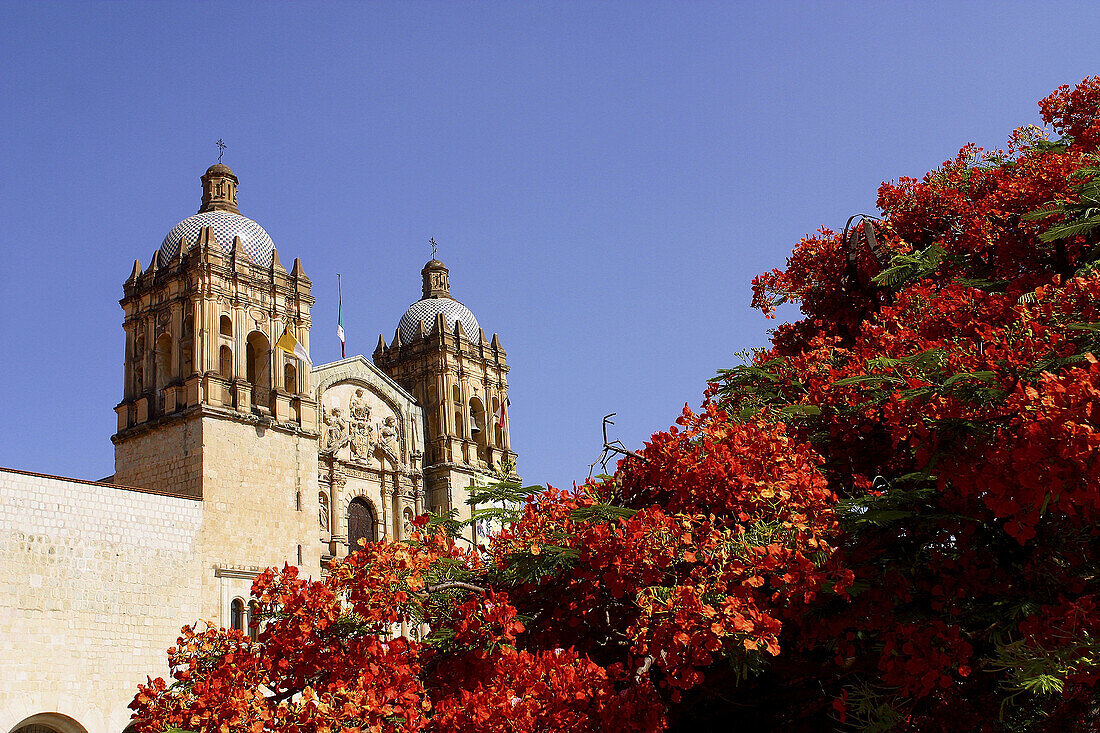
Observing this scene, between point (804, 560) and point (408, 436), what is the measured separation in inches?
998

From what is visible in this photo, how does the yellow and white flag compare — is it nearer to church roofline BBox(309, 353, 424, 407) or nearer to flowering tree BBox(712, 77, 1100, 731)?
church roofline BBox(309, 353, 424, 407)

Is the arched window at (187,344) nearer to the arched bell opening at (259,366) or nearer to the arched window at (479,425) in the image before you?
the arched bell opening at (259,366)

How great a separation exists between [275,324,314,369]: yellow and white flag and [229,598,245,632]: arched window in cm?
652

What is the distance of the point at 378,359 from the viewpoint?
34.0m

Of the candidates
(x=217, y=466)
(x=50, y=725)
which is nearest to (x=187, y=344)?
(x=217, y=466)

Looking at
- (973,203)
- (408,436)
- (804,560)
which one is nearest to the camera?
(804,560)

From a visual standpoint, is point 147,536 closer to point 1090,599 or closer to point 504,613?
point 504,613

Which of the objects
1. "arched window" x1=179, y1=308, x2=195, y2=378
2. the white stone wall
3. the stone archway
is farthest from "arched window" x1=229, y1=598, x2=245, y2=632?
"arched window" x1=179, y1=308, x2=195, y2=378

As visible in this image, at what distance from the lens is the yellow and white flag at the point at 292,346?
25.9m

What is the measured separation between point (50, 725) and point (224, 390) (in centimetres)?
848

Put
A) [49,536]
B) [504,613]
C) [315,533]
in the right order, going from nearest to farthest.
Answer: [504,613] → [49,536] → [315,533]

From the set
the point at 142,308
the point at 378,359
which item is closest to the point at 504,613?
the point at 142,308

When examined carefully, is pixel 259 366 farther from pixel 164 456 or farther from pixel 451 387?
pixel 451 387

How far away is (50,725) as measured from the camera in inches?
695
